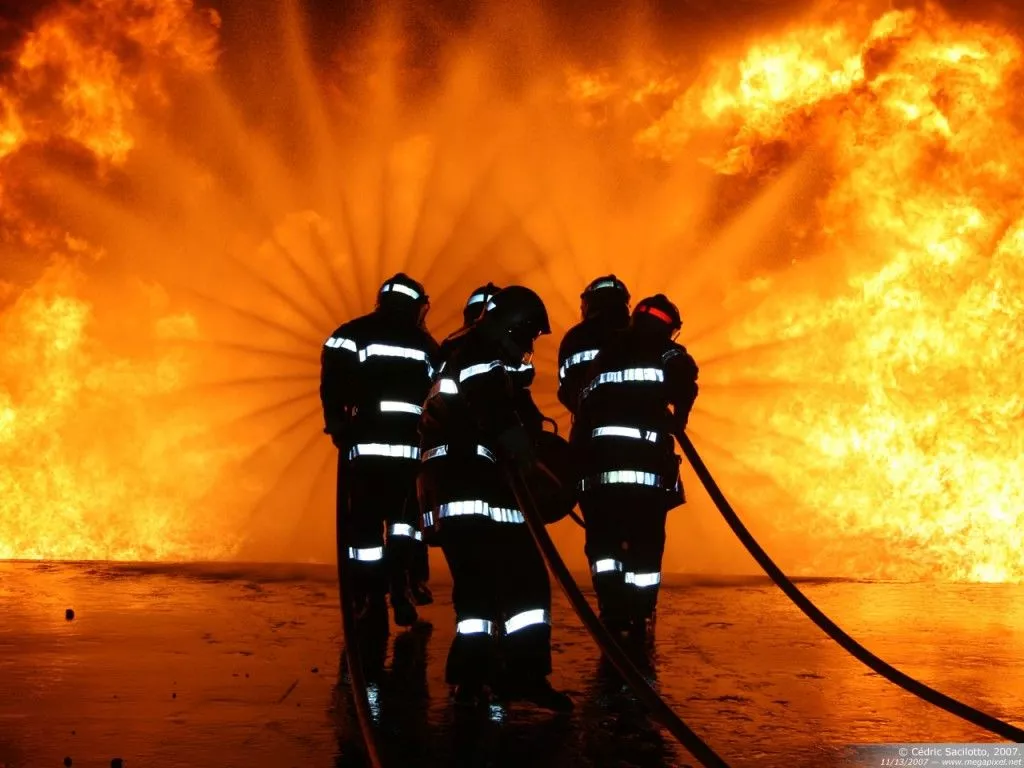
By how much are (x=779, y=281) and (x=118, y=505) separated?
7.49 m

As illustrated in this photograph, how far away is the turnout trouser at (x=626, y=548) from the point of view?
218 inches

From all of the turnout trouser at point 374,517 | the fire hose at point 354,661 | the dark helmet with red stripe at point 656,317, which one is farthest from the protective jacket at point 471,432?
the dark helmet with red stripe at point 656,317

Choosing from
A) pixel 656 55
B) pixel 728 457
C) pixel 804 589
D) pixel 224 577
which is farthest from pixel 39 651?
pixel 656 55

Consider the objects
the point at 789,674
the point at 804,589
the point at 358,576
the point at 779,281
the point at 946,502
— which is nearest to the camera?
the point at 789,674

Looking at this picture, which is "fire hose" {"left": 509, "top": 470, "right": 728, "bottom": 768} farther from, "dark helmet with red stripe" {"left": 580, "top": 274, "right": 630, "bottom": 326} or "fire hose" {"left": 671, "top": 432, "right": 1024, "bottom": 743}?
"dark helmet with red stripe" {"left": 580, "top": 274, "right": 630, "bottom": 326}

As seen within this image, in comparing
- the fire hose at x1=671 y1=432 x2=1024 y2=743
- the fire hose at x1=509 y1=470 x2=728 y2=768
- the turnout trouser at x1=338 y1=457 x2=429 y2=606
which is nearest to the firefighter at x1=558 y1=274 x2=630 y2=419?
the fire hose at x1=671 y1=432 x2=1024 y2=743

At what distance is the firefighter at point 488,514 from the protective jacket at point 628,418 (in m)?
1.07

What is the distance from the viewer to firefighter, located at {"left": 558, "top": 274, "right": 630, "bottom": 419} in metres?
6.20

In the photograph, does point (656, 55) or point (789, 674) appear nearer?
point (789, 674)

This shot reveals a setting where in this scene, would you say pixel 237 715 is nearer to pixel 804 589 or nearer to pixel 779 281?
pixel 804 589

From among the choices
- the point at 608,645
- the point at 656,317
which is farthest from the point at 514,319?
the point at 656,317

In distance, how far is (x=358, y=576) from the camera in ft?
17.9

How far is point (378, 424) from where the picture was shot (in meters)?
5.57

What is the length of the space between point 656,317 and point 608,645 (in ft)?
7.65
